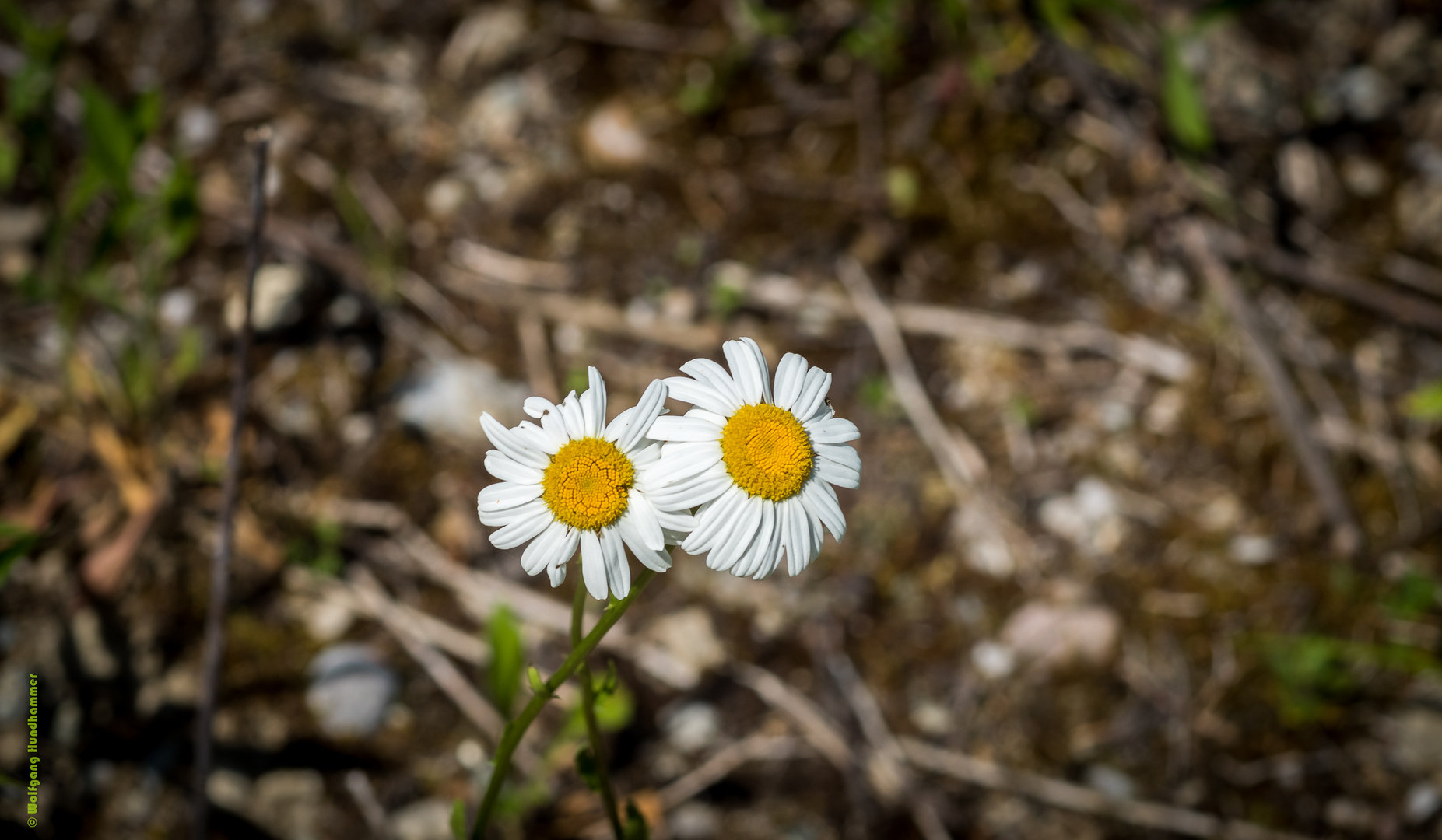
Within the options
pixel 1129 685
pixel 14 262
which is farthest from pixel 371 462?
pixel 1129 685

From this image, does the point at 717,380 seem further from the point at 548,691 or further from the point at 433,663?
the point at 433,663

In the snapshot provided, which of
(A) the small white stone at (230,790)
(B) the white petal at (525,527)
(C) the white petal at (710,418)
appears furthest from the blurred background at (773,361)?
(C) the white petal at (710,418)

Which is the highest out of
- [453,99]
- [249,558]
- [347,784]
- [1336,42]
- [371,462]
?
[1336,42]

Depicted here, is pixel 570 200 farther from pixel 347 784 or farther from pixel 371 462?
pixel 347 784

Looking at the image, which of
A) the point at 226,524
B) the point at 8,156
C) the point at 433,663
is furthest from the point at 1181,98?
the point at 8,156

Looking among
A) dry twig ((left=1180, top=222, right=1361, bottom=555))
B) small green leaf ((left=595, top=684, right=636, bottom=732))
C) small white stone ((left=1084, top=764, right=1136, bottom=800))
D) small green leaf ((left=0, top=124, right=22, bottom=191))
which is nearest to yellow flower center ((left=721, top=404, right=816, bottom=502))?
small green leaf ((left=595, top=684, right=636, bottom=732))

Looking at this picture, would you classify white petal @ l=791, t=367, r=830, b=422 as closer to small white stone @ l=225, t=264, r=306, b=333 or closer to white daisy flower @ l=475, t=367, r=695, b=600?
white daisy flower @ l=475, t=367, r=695, b=600
